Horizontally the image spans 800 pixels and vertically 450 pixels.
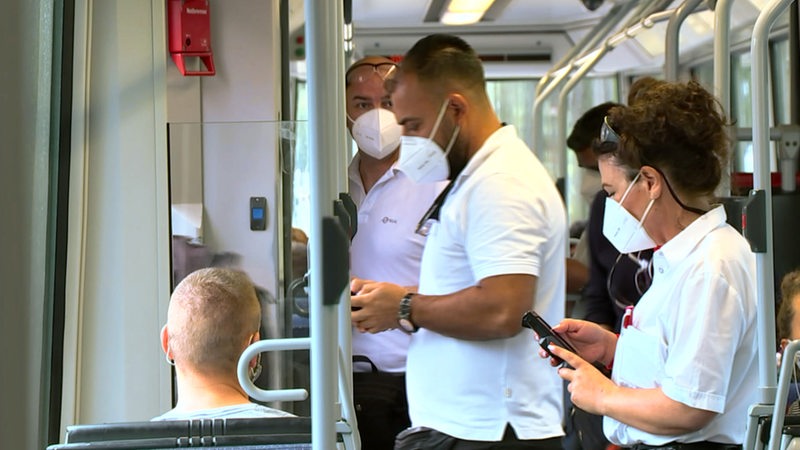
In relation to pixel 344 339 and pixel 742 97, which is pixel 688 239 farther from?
pixel 742 97

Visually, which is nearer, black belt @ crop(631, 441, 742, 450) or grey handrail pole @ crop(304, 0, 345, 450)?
grey handrail pole @ crop(304, 0, 345, 450)

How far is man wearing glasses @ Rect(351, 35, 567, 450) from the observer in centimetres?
229

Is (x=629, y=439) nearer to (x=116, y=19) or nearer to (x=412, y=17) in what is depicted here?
(x=116, y=19)

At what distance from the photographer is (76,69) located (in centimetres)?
294

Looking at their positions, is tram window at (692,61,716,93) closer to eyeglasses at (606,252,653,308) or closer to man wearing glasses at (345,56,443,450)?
eyeglasses at (606,252,653,308)

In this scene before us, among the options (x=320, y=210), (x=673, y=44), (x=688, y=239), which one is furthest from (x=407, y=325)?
(x=673, y=44)

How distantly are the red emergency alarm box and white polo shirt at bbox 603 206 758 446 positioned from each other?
1.56 metres

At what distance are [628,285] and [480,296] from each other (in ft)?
4.02

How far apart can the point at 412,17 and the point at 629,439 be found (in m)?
5.63

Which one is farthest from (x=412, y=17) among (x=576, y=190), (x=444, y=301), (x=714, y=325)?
(x=714, y=325)

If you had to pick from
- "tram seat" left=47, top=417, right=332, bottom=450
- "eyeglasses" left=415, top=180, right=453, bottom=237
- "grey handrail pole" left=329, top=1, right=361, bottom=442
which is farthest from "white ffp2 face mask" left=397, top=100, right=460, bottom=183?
"tram seat" left=47, top=417, right=332, bottom=450

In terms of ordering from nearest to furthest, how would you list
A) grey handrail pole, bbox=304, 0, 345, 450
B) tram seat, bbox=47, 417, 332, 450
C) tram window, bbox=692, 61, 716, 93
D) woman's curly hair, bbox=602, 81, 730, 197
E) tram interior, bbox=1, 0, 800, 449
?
grey handrail pole, bbox=304, 0, 345, 450
tram seat, bbox=47, 417, 332, 450
woman's curly hair, bbox=602, 81, 730, 197
tram interior, bbox=1, 0, 800, 449
tram window, bbox=692, 61, 716, 93

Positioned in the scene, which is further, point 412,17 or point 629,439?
point 412,17

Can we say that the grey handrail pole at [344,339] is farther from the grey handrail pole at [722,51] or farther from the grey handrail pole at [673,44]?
the grey handrail pole at [673,44]
